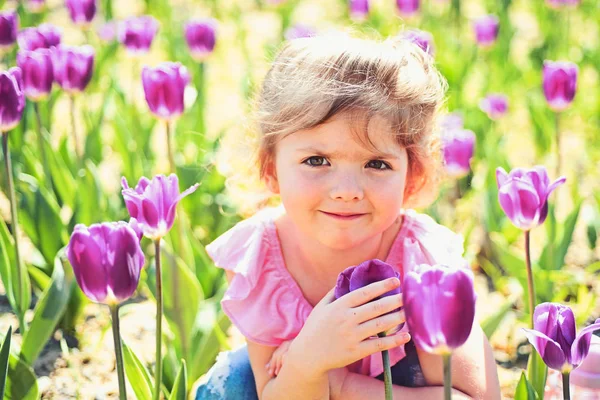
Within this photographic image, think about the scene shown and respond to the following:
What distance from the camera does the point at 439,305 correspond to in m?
1.03

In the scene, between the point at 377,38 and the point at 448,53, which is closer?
the point at 377,38

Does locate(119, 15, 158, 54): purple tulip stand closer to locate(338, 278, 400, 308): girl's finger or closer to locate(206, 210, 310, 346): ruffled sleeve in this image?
locate(206, 210, 310, 346): ruffled sleeve

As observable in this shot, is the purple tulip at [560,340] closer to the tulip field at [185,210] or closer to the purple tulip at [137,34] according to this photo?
the tulip field at [185,210]

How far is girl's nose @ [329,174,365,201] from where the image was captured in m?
1.50

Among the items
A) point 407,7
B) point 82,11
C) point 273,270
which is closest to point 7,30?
point 82,11

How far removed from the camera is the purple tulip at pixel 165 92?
88.7 inches

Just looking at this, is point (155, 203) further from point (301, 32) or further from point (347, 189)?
point (301, 32)

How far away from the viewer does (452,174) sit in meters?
2.59

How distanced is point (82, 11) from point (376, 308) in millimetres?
2390

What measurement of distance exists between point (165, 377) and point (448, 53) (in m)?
2.38

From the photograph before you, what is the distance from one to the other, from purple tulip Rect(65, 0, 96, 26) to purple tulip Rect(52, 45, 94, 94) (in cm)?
79

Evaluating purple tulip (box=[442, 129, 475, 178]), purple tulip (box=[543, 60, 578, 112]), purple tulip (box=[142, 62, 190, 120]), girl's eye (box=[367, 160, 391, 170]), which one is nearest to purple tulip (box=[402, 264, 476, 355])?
girl's eye (box=[367, 160, 391, 170])

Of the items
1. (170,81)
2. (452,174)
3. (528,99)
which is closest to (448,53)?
(528,99)

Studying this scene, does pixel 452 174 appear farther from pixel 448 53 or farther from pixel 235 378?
pixel 448 53
